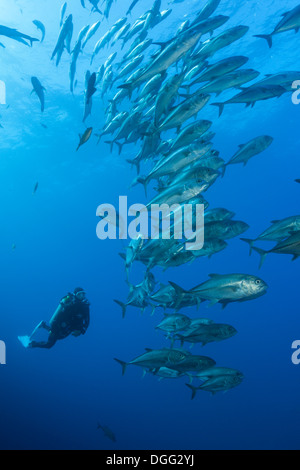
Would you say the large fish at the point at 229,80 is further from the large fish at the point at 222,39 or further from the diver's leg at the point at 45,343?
the diver's leg at the point at 45,343

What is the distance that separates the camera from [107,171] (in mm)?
33219

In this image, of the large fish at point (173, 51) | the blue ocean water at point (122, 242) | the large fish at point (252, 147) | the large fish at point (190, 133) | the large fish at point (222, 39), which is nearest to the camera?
the large fish at point (173, 51)

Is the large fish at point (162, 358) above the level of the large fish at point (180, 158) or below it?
below

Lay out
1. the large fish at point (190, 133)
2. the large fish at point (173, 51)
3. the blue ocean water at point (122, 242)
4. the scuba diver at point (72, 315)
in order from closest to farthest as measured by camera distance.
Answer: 1. the large fish at point (173, 51)
2. the large fish at point (190, 133)
3. the scuba diver at point (72, 315)
4. the blue ocean water at point (122, 242)

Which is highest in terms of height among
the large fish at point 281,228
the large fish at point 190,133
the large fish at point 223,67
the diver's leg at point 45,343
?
the large fish at point 223,67

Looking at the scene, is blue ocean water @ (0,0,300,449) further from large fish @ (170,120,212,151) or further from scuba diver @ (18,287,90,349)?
scuba diver @ (18,287,90,349)

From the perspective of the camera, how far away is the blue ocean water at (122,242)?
17953mm

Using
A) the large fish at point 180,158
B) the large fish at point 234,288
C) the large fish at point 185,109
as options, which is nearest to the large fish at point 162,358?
the large fish at point 234,288

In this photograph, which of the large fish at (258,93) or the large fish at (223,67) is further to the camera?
the large fish at (258,93)

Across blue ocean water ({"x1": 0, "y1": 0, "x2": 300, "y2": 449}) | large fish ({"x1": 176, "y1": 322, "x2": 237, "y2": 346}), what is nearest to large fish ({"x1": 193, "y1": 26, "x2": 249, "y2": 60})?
large fish ({"x1": 176, "y1": 322, "x2": 237, "y2": 346})

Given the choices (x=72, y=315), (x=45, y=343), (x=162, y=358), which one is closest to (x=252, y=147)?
(x=162, y=358)

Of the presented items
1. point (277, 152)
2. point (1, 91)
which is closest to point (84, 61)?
point (1, 91)

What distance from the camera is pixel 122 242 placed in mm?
6613

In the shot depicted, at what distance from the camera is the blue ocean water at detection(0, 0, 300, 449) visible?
18.0 meters
